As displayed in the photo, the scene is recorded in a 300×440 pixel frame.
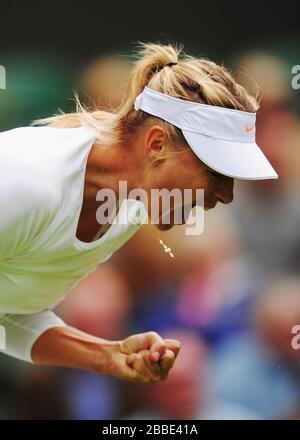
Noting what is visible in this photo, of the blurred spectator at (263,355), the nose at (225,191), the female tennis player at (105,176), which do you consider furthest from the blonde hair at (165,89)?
the blurred spectator at (263,355)

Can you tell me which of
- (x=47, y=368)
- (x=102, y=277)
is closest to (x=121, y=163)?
(x=102, y=277)

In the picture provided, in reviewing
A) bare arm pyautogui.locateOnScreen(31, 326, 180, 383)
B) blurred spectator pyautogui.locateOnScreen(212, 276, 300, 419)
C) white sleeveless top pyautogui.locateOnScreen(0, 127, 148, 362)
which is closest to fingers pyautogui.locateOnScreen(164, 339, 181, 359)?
bare arm pyautogui.locateOnScreen(31, 326, 180, 383)

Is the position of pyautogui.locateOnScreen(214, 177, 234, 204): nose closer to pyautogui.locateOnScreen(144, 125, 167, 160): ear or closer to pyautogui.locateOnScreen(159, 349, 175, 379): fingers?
pyautogui.locateOnScreen(144, 125, 167, 160): ear

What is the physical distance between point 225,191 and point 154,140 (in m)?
0.35

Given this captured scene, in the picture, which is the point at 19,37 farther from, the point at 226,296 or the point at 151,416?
the point at 151,416

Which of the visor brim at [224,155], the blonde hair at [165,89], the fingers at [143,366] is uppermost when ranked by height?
the blonde hair at [165,89]

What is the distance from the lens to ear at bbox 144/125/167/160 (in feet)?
7.67

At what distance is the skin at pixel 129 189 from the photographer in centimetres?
237

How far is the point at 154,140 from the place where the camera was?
2.35 m

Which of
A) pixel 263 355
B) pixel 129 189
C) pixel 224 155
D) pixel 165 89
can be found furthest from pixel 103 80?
pixel 263 355

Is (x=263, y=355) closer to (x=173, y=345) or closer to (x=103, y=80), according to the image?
(x=173, y=345)

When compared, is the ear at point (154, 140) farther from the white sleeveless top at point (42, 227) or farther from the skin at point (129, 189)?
the white sleeveless top at point (42, 227)

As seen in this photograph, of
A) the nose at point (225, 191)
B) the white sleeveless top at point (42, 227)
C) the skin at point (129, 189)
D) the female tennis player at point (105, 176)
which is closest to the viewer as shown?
the white sleeveless top at point (42, 227)

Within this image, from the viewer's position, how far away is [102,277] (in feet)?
8.32
